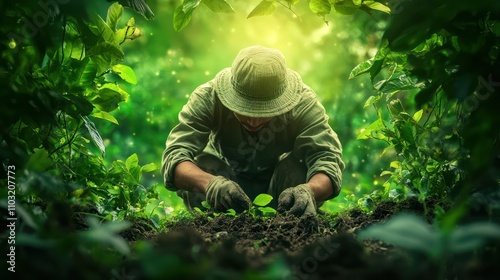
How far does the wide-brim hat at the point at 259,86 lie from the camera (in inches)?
118

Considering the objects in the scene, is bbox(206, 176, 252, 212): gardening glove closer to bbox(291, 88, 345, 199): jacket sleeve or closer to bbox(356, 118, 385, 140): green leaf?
bbox(291, 88, 345, 199): jacket sleeve

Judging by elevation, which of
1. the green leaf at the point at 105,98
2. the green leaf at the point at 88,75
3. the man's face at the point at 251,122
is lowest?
the green leaf at the point at 88,75

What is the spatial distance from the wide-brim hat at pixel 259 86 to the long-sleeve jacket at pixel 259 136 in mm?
232

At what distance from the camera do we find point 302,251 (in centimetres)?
141

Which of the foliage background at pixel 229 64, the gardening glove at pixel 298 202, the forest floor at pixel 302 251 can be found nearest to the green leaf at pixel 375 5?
the forest floor at pixel 302 251

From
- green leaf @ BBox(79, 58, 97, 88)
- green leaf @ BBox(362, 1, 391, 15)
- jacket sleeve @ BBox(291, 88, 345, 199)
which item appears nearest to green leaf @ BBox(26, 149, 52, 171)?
green leaf @ BBox(79, 58, 97, 88)

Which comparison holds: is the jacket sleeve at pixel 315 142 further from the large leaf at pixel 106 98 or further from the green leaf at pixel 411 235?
the green leaf at pixel 411 235

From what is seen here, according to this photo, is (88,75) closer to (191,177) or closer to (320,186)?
(191,177)

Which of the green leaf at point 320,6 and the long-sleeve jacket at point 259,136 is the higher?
the long-sleeve jacket at point 259,136

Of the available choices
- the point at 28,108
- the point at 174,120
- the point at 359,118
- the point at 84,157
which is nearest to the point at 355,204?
the point at 84,157

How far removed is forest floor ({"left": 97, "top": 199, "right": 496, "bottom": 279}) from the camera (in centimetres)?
96

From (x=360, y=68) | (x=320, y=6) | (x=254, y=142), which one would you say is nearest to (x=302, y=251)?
(x=320, y=6)

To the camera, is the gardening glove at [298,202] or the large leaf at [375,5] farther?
the gardening glove at [298,202]

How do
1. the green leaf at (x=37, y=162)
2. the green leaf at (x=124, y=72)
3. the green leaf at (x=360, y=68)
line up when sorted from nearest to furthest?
the green leaf at (x=37, y=162) → the green leaf at (x=360, y=68) → the green leaf at (x=124, y=72)
